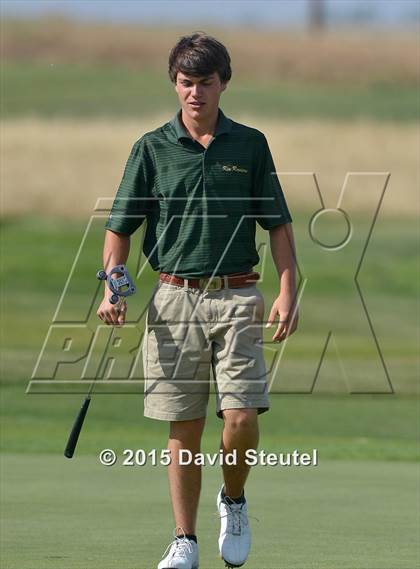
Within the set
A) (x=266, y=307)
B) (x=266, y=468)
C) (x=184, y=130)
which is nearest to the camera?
(x=184, y=130)

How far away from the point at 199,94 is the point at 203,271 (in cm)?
65

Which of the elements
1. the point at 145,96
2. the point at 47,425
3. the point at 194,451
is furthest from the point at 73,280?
the point at 194,451

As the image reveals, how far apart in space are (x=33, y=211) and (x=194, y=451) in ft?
92.3

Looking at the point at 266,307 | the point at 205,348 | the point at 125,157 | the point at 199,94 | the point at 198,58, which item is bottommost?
the point at 125,157

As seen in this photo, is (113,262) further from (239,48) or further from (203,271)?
(239,48)

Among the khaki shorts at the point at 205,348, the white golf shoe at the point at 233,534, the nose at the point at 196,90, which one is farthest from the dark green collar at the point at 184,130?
the white golf shoe at the point at 233,534

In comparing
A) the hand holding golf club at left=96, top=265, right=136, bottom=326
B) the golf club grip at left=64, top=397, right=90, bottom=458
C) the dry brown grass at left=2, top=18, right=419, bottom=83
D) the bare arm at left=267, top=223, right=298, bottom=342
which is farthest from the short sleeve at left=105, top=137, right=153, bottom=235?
the dry brown grass at left=2, top=18, right=419, bottom=83

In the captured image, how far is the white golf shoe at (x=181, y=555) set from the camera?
604cm

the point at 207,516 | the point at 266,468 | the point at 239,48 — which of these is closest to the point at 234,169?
the point at 207,516

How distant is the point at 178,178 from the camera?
20.4 ft

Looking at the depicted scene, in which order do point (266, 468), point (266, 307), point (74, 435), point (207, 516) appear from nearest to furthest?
point (74, 435) < point (207, 516) < point (266, 468) < point (266, 307)

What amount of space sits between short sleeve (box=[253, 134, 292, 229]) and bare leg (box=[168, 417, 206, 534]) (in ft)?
2.69

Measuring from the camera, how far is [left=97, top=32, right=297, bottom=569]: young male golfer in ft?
20.4

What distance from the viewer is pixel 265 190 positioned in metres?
6.35
